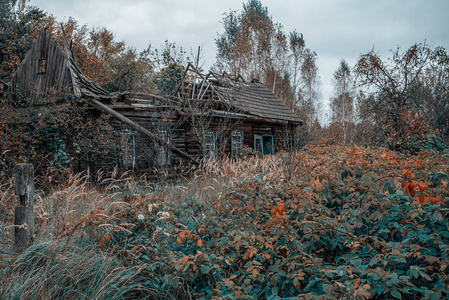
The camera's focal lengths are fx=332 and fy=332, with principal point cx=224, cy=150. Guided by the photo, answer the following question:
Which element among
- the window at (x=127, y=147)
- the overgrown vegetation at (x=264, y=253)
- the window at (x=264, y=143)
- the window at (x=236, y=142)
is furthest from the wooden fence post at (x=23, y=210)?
the window at (x=264, y=143)

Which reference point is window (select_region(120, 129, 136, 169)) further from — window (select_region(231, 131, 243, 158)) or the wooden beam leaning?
window (select_region(231, 131, 243, 158))

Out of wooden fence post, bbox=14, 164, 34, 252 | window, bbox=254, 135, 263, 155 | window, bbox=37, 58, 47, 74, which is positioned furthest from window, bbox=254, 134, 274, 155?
wooden fence post, bbox=14, 164, 34, 252

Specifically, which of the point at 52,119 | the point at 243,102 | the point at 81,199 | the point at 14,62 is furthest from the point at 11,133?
the point at 14,62

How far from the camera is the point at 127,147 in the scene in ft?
35.9

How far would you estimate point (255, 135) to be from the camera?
667 inches

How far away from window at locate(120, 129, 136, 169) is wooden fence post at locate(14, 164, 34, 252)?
7440 mm

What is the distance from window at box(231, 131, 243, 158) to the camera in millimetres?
15434

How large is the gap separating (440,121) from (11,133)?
17657 millimetres

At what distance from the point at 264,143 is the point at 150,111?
296 inches

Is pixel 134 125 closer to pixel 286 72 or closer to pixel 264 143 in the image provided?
pixel 264 143

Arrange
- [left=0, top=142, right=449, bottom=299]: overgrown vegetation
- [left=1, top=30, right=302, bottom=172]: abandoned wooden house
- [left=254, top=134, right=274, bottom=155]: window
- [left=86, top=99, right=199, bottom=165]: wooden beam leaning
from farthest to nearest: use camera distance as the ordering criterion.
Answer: [left=254, top=134, right=274, bottom=155]: window
[left=1, top=30, right=302, bottom=172]: abandoned wooden house
[left=86, top=99, right=199, bottom=165]: wooden beam leaning
[left=0, top=142, right=449, bottom=299]: overgrown vegetation

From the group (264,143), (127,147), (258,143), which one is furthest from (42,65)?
(264,143)

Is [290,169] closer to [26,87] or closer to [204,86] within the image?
[204,86]

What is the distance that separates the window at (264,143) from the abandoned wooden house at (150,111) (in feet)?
0.76
